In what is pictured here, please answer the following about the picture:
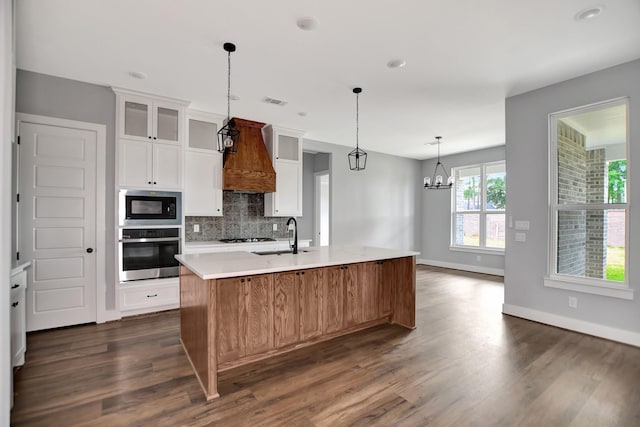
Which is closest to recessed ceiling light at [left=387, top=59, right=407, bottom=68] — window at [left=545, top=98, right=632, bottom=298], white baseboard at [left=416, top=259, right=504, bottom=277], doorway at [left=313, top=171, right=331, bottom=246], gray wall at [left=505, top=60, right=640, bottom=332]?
gray wall at [left=505, top=60, right=640, bottom=332]

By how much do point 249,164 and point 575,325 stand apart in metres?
4.59

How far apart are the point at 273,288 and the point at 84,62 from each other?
9.68 feet

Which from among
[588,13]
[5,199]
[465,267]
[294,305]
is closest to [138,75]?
[5,199]

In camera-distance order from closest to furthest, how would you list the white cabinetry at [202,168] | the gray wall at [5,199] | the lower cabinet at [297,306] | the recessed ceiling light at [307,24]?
1. the gray wall at [5,199]
2. the recessed ceiling light at [307,24]
3. the lower cabinet at [297,306]
4. the white cabinetry at [202,168]

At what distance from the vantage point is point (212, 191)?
4.48 meters

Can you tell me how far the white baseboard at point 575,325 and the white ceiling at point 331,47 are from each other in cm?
270

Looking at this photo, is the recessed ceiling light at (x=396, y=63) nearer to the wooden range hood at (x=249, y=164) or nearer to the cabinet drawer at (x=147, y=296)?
the wooden range hood at (x=249, y=164)

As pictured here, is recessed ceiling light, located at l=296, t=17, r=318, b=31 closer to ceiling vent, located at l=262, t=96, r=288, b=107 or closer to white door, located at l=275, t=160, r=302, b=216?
ceiling vent, located at l=262, t=96, r=288, b=107

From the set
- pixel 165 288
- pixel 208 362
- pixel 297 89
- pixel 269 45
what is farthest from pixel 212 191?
pixel 208 362

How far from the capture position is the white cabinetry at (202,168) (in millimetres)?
4277

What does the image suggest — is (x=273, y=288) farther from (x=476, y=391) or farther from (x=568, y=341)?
(x=568, y=341)

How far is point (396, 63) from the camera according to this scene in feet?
9.97

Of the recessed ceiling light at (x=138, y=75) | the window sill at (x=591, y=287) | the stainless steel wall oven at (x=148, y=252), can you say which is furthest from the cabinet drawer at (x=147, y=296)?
the window sill at (x=591, y=287)

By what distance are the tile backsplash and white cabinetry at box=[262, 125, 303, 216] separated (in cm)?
22
